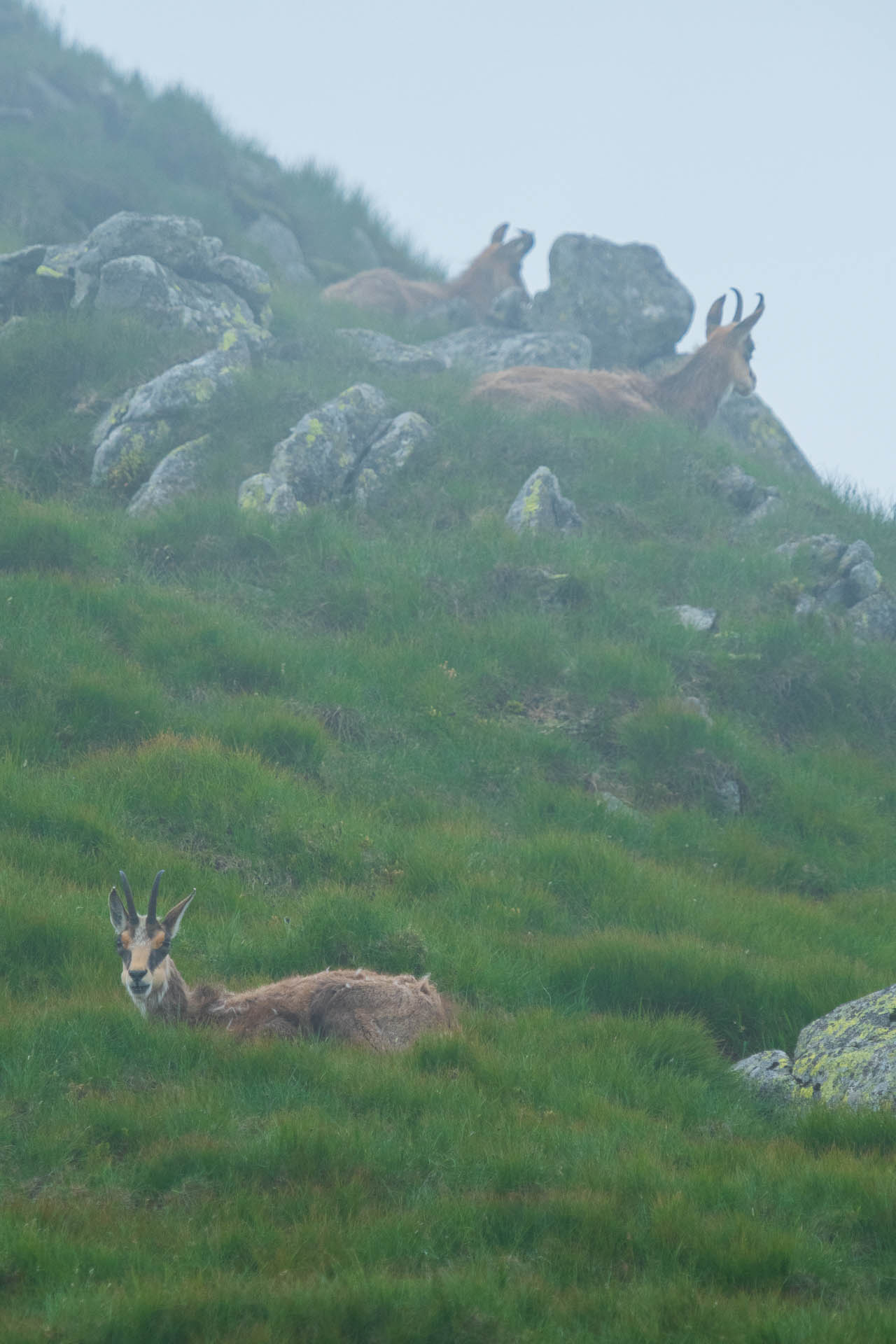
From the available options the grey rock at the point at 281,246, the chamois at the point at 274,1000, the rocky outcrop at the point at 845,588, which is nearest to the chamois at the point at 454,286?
the grey rock at the point at 281,246

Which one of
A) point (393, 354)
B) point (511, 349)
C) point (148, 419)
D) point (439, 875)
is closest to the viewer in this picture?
point (439, 875)

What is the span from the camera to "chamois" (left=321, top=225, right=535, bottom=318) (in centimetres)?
2925

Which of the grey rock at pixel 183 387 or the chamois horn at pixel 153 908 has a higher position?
the grey rock at pixel 183 387

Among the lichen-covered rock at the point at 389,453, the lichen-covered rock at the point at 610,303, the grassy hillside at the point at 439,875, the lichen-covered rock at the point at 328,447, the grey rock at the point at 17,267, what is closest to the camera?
the grassy hillside at the point at 439,875

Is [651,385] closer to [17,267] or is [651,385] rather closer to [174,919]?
[17,267]

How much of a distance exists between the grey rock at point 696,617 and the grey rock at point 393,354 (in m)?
9.48

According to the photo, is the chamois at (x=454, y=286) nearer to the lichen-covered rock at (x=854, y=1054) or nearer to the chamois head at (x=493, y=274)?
the chamois head at (x=493, y=274)

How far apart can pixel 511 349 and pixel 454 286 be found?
223 inches

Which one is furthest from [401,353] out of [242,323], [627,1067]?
[627,1067]

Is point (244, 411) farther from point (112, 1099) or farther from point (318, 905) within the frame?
point (112, 1099)

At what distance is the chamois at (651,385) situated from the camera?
880 inches

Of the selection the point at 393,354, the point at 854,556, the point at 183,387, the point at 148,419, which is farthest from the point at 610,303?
the point at 148,419

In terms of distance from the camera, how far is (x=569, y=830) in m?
11.8

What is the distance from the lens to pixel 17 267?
2169cm
